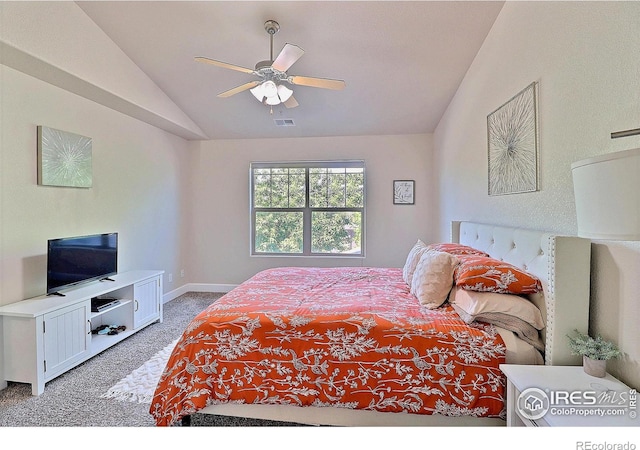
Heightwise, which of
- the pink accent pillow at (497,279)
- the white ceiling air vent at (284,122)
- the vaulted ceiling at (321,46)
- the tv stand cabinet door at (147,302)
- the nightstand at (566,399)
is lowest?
the tv stand cabinet door at (147,302)

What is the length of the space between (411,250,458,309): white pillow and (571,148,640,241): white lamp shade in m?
1.08

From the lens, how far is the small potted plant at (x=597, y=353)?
129 cm

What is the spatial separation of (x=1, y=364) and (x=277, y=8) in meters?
3.49

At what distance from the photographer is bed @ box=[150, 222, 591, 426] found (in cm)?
152

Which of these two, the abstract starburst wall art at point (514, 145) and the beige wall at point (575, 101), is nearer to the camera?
the beige wall at point (575, 101)

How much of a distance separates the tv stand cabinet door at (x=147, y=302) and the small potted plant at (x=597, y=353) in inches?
144

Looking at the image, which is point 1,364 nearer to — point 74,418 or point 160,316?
point 74,418

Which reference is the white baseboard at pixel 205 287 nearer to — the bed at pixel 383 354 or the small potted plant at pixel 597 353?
the bed at pixel 383 354

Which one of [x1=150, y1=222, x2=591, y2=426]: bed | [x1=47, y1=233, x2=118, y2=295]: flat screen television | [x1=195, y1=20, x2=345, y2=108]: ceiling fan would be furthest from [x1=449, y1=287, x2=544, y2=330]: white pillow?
[x1=47, y1=233, x2=118, y2=295]: flat screen television

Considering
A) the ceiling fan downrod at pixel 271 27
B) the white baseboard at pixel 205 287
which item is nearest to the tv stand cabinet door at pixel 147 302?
the white baseboard at pixel 205 287

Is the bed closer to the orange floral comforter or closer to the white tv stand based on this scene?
the orange floral comforter

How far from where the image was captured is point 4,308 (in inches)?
87.4

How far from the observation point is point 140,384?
7.54 ft
